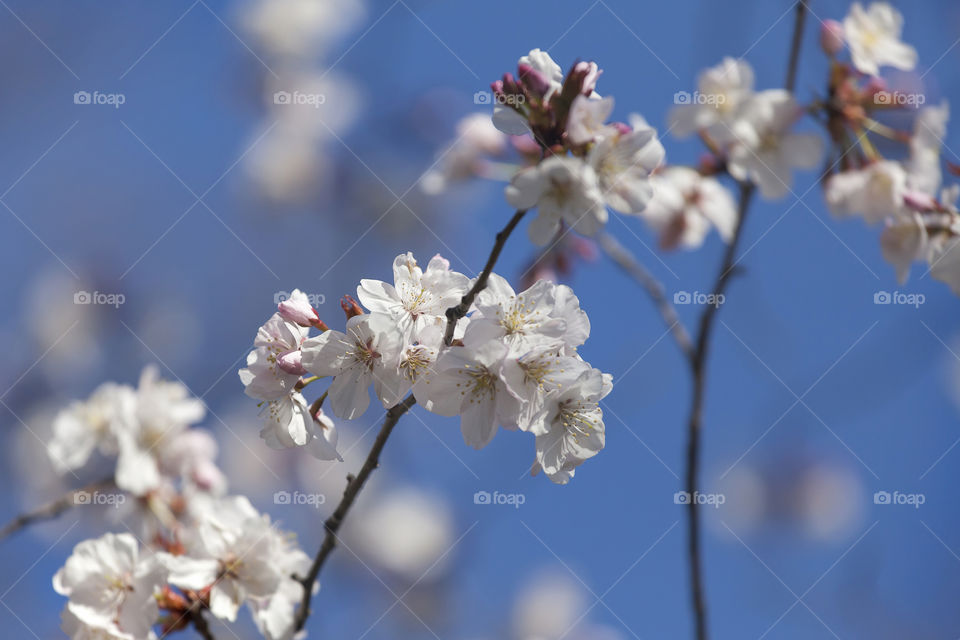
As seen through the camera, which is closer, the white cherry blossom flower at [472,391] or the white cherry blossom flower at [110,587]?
the white cherry blossom flower at [472,391]

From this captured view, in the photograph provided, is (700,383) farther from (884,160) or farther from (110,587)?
(110,587)

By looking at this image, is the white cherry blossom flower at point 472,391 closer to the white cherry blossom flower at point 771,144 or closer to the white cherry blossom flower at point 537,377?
the white cherry blossom flower at point 537,377

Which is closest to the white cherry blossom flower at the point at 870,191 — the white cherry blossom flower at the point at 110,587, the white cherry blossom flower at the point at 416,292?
the white cherry blossom flower at the point at 416,292

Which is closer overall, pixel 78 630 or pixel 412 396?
pixel 412 396

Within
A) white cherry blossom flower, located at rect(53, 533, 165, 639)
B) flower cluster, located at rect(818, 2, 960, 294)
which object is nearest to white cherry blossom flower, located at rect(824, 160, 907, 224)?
flower cluster, located at rect(818, 2, 960, 294)

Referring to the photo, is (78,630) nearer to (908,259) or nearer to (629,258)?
(629,258)

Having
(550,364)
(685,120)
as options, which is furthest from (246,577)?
(685,120)

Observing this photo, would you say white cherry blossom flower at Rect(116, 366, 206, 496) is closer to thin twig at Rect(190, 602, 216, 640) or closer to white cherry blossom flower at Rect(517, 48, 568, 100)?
thin twig at Rect(190, 602, 216, 640)
